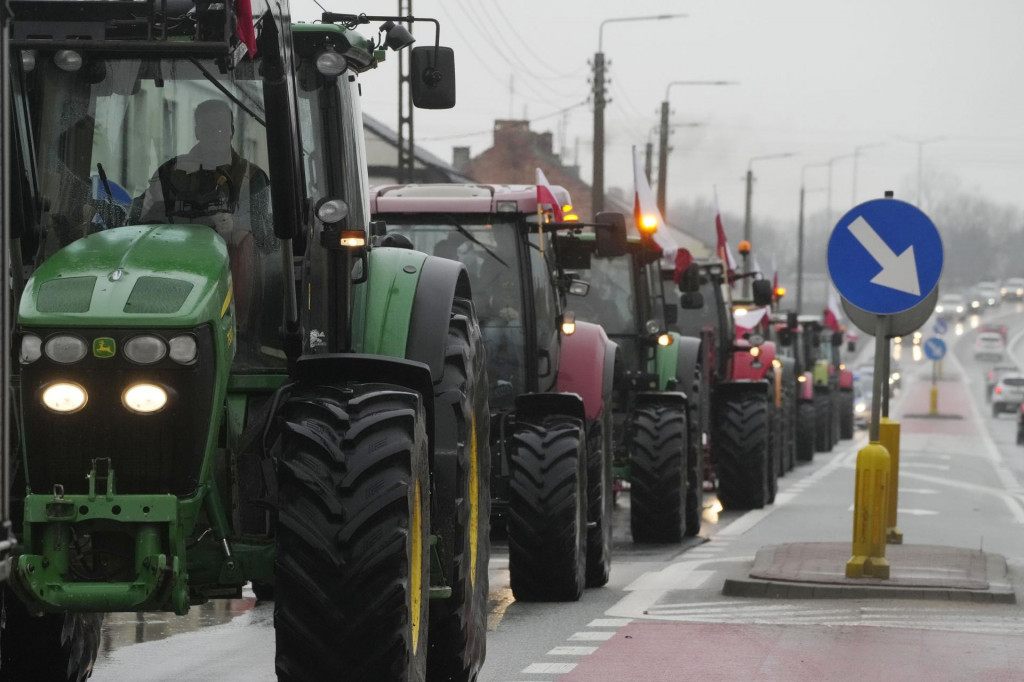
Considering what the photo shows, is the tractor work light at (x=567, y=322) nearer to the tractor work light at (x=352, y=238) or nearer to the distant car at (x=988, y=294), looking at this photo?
the tractor work light at (x=352, y=238)

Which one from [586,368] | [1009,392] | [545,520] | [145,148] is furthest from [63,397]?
[1009,392]

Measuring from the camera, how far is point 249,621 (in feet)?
36.3

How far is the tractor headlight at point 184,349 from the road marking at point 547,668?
3389 mm

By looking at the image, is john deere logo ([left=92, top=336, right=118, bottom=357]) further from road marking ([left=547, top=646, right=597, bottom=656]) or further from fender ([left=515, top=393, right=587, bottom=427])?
fender ([left=515, top=393, right=587, bottom=427])

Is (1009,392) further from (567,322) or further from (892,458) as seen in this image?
(567,322)

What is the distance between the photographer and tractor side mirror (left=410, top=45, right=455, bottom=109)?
771 centimetres

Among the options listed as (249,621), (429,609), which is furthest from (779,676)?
(249,621)

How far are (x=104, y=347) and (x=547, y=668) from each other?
12.3 ft

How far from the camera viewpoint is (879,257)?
524 inches

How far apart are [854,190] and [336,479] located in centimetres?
8681

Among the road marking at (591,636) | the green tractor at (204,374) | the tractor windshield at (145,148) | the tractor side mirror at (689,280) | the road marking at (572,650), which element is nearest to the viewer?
the green tractor at (204,374)

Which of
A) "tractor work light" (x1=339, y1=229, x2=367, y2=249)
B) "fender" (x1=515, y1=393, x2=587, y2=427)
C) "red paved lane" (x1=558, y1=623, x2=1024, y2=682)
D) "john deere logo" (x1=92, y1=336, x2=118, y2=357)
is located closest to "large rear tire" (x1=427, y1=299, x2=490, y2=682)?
"tractor work light" (x1=339, y1=229, x2=367, y2=249)

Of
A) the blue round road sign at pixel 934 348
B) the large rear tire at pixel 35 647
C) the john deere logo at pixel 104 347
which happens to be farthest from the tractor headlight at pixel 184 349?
the blue round road sign at pixel 934 348

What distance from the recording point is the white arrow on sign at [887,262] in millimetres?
13312
